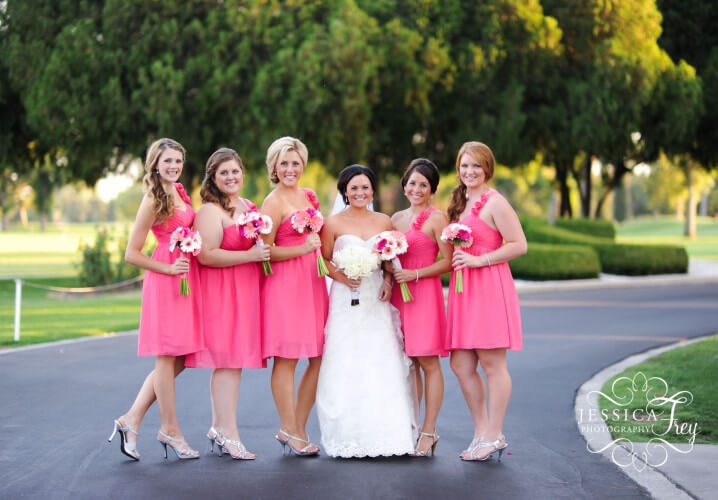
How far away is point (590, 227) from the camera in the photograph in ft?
101

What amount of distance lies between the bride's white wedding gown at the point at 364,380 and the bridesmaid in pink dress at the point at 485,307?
18.0 inches

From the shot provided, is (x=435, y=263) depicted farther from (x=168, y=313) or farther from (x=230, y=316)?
(x=168, y=313)

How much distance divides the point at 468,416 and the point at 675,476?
2.51 m

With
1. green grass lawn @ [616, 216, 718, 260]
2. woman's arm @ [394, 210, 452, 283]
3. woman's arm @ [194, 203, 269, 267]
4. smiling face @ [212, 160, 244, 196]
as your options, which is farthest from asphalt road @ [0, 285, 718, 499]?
green grass lawn @ [616, 216, 718, 260]

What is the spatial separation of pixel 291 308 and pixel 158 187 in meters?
1.31

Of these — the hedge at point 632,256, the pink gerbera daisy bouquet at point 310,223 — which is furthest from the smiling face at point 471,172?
the hedge at point 632,256

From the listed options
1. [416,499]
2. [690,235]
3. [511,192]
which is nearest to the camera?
[416,499]

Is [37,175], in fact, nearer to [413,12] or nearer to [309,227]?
[413,12]

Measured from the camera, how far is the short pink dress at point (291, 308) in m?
6.27

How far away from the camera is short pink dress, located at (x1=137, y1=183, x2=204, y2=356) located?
241 inches

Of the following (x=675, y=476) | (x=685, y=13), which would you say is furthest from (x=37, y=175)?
(x=675, y=476)

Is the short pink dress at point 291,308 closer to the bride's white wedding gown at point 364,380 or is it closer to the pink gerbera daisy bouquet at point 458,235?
the bride's white wedding gown at point 364,380

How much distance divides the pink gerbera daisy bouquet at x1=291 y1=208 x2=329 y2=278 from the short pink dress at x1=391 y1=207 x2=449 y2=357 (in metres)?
0.66

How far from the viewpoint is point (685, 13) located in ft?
109
